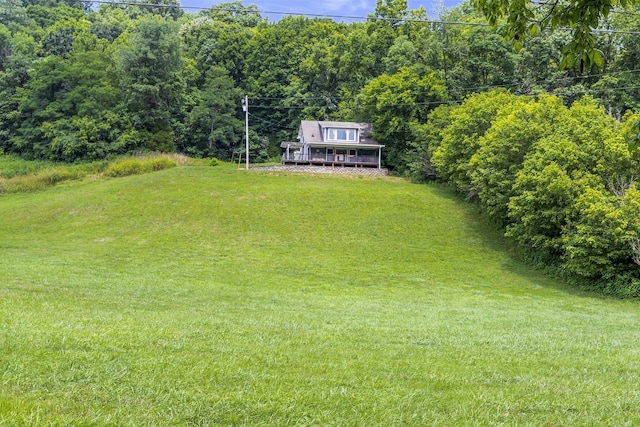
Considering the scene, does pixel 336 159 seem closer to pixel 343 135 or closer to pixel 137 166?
pixel 343 135

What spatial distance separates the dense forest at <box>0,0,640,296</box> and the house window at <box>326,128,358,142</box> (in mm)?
2455

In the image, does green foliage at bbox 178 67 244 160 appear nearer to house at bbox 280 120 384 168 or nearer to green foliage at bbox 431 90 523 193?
house at bbox 280 120 384 168

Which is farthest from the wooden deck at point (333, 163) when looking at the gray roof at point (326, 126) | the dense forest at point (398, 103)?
the dense forest at point (398, 103)

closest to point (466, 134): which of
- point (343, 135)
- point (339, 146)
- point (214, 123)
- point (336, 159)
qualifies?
point (343, 135)

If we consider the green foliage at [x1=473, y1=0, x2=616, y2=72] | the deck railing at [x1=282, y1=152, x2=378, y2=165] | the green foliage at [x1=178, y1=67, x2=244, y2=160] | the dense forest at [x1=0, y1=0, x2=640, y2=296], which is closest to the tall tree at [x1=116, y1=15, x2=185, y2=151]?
the dense forest at [x1=0, y1=0, x2=640, y2=296]

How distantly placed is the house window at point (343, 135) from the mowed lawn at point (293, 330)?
851 inches

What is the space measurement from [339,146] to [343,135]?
3.99ft

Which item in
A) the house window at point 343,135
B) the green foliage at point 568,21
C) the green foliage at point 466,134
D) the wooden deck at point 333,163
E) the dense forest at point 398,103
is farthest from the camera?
the house window at point 343,135

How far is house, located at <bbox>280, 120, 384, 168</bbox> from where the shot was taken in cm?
4856

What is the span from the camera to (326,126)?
49469 mm

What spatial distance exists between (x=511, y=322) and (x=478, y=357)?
5337 millimetres

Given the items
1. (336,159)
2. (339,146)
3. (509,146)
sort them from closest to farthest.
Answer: (509,146) → (339,146) → (336,159)

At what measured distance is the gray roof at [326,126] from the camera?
49.2 metres

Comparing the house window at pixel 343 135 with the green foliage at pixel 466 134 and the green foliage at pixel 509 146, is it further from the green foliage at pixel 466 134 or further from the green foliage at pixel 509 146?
the green foliage at pixel 509 146
